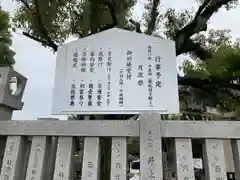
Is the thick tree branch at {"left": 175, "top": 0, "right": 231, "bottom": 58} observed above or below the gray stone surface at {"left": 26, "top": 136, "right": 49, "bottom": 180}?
above

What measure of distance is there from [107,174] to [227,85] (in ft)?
10.6

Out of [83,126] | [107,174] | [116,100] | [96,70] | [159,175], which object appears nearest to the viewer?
[159,175]

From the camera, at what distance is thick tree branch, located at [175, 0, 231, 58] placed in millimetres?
4656

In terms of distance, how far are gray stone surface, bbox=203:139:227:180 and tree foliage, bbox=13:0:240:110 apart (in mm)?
3133

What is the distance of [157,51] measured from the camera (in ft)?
7.04

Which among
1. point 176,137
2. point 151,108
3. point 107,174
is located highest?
point 151,108

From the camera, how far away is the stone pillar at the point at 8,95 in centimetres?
199

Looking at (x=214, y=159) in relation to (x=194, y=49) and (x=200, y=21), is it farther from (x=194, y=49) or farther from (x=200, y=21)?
(x=194, y=49)

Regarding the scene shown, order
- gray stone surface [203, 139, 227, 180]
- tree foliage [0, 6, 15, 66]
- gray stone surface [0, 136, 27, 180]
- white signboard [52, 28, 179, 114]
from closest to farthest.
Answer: gray stone surface [203, 139, 227, 180]
gray stone surface [0, 136, 27, 180]
white signboard [52, 28, 179, 114]
tree foliage [0, 6, 15, 66]

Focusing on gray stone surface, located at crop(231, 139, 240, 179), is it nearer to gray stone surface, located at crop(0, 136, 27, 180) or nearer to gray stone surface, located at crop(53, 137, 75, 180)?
gray stone surface, located at crop(53, 137, 75, 180)

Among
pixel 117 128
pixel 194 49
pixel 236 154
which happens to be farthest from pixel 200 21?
pixel 117 128

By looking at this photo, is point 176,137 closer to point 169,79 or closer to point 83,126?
point 169,79

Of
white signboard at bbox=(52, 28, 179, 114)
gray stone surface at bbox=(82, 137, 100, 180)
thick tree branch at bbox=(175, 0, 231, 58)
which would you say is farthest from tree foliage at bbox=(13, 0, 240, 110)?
gray stone surface at bbox=(82, 137, 100, 180)

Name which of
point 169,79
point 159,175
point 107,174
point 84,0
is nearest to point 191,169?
point 159,175
